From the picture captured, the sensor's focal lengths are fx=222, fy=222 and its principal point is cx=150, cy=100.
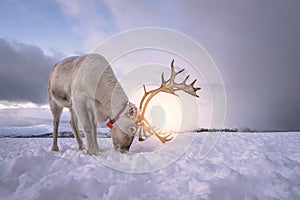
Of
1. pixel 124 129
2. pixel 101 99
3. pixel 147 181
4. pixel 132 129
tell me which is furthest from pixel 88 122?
pixel 147 181

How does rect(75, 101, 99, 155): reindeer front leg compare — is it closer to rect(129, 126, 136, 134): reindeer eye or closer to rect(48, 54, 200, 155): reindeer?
rect(48, 54, 200, 155): reindeer

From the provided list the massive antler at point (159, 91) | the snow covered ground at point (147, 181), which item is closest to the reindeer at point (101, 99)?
the massive antler at point (159, 91)

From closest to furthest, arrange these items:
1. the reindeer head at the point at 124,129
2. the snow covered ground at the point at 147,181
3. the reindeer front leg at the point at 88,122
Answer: the snow covered ground at the point at 147,181
the reindeer front leg at the point at 88,122
the reindeer head at the point at 124,129

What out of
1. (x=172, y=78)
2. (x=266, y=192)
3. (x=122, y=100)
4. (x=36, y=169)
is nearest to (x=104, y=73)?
(x=122, y=100)

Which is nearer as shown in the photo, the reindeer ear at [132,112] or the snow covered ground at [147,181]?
the snow covered ground at [147,181]

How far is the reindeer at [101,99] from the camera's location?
509cm

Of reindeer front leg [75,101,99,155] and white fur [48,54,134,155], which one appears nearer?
reindeer front leg [75,101,99,155]

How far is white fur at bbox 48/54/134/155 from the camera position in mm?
5105

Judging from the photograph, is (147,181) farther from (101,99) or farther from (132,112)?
(101,99)

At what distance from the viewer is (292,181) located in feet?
8.40

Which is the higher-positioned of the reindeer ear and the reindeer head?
the reindeer ear

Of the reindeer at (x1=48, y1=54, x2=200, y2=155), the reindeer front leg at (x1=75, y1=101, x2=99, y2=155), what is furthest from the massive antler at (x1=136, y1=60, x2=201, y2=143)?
the reindeer front leg at (x1=75, y1=101, x2=99, y2=155)

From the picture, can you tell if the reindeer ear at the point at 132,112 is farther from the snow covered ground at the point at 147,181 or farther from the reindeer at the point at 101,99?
the snow covered ground at the point at 147,181

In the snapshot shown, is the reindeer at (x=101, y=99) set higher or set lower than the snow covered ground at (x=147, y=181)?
higher
